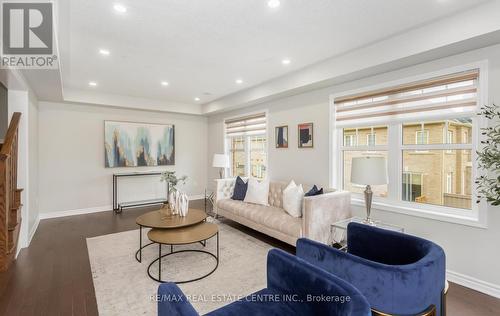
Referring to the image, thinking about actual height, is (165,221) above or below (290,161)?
below

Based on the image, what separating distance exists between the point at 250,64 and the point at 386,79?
1.87m

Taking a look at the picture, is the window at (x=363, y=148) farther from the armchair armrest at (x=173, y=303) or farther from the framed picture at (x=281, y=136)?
the armchair armrest at (x=173, y=303)

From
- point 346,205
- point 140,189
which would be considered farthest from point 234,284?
point 140,189

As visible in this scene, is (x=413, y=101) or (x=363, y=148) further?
(x=363, y=148)

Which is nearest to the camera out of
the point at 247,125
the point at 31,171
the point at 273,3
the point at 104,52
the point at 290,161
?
the point at 273,3

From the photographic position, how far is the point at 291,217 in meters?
3.51

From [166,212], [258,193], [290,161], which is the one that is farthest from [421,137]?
[166,212]

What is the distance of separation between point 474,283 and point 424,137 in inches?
63.3

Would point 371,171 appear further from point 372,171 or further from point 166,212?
point 166,212

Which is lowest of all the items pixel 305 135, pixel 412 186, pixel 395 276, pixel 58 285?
pixel 58 285

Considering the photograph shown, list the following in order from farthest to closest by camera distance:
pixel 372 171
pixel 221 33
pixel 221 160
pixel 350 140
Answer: pixel 221 160
pixel 350 140
pixel 221 33
pixel 372 171

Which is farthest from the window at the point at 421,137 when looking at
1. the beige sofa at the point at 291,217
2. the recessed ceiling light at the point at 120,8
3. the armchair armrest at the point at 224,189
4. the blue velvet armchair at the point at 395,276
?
the recessed ceiling light at the point at 120,8

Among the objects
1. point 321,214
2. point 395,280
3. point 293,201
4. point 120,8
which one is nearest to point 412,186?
point 321,214

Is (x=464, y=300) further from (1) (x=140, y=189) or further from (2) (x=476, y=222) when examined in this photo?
(1) (x=140, y=189)
